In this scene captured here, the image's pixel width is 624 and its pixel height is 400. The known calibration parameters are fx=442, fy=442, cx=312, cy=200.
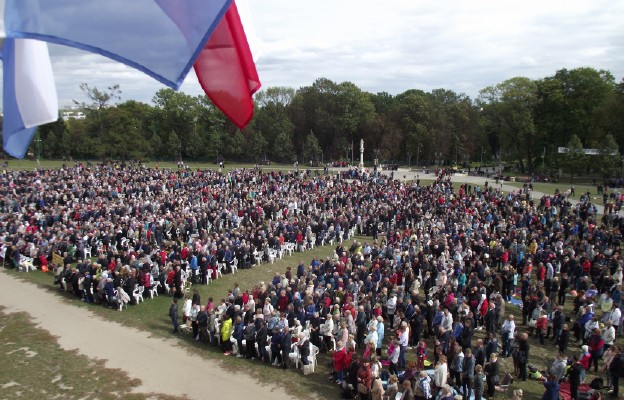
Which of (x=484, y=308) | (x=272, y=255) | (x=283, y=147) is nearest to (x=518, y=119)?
(x=283, y=147)

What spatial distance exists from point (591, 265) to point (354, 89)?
6047 centimetres

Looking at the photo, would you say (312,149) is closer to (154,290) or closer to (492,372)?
(154,290)

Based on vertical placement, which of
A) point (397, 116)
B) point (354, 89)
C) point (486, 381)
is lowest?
point (486, 381)

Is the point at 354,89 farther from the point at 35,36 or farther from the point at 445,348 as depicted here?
the point at 35,36

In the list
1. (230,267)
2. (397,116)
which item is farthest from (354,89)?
(230,267)

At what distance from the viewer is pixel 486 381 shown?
965 centimetres

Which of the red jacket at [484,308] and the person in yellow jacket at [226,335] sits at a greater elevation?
the red jacket at [484,308]

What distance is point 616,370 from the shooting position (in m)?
9.38

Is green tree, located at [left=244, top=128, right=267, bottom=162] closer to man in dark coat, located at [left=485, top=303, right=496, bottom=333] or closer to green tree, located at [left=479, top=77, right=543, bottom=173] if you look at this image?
green tree, located at [left=479, top=77, right=543, bottom=173]

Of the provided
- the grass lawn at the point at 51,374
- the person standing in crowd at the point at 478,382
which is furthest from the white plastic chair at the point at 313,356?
the person standing in crowd at the point at 478,382

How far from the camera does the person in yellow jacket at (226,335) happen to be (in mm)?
11344

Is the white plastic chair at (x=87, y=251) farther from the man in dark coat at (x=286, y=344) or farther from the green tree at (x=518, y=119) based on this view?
the green tree at (x=518, y=119)

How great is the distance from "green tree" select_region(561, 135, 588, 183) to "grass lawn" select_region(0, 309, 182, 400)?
161ft

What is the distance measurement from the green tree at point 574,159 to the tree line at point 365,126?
134cm
